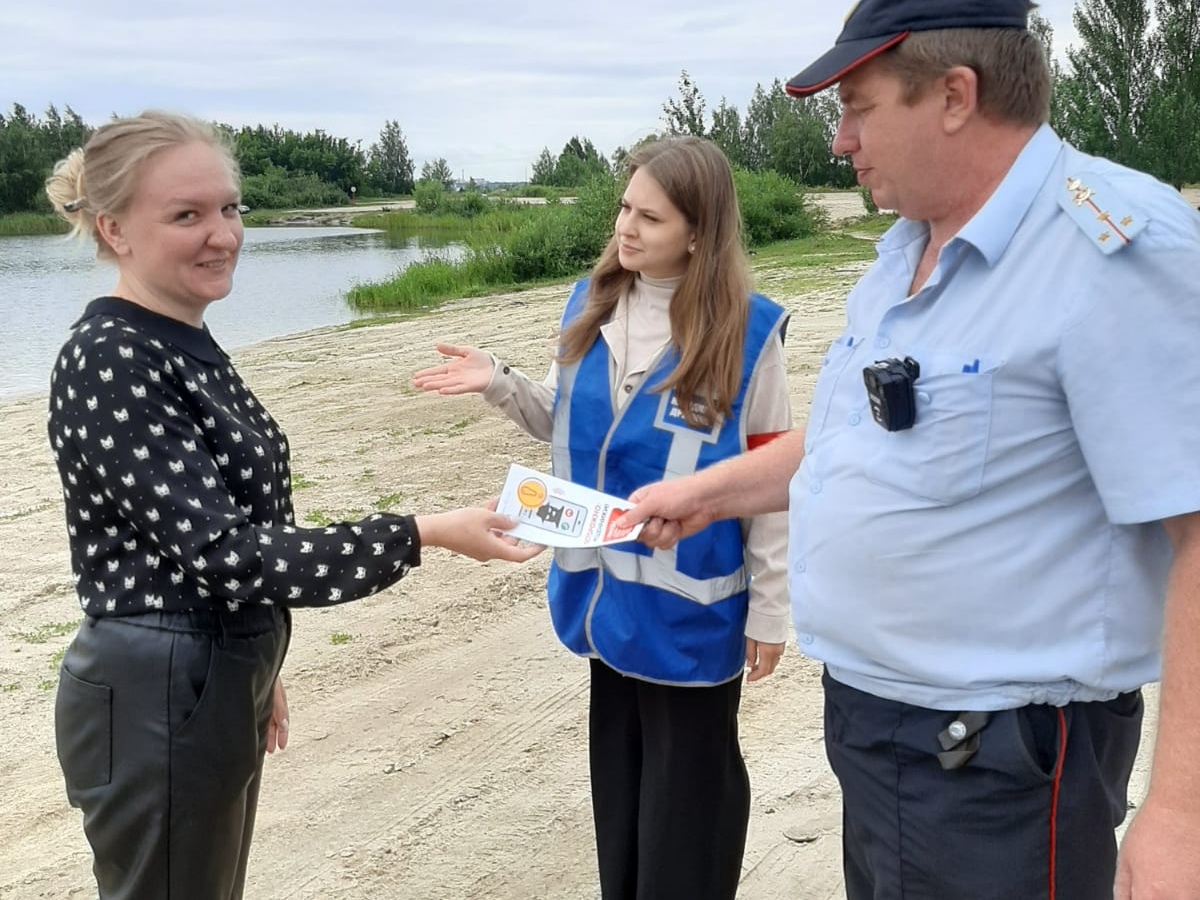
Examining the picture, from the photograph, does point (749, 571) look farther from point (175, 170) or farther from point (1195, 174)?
point (1195, 174)

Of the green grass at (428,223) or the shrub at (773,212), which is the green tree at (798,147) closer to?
the green grass at (428,223)

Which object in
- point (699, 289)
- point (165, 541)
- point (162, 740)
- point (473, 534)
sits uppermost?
point (699, 289)

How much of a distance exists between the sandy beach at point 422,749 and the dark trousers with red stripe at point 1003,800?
58.8 inches

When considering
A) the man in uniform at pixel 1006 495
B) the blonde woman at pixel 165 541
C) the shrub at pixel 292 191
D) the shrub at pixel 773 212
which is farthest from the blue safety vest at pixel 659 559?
the shrub at pixel 292 191

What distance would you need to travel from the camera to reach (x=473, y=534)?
8.18 feet

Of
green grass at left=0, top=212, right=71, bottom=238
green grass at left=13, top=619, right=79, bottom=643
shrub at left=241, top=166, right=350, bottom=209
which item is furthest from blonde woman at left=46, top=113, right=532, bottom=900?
shrub at left=241, top=166, right=350, bottom=209

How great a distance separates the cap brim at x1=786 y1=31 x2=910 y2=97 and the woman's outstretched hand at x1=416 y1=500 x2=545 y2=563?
1164 mm

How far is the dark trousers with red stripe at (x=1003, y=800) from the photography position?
1764 mm

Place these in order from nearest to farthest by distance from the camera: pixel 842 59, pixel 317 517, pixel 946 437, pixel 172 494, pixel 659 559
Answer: pixel 946 437, pixel 842 59, pixel 172 494, pixel 659 559, pixel 317 517

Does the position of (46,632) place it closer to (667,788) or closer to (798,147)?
(667,788)

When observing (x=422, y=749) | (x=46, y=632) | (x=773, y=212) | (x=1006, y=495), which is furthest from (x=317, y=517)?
(x=773, y=212)

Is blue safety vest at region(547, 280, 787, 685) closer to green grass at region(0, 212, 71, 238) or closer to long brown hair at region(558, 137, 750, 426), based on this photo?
long brown hair at region(558, 137, 750, 426)

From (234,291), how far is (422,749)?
23.9 m

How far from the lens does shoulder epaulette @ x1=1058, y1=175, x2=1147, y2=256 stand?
1.56 meters
